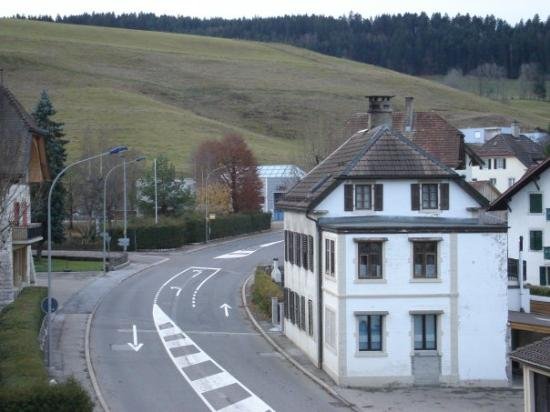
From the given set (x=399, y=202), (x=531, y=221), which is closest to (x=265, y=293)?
(x=399, y=202)

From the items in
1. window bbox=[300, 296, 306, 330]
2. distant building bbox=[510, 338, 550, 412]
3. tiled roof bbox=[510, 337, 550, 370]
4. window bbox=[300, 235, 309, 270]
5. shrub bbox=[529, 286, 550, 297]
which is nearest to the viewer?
tiled roof bbox=[510, 337, 550, 370]

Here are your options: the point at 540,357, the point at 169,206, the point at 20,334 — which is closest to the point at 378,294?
the point at 540,357

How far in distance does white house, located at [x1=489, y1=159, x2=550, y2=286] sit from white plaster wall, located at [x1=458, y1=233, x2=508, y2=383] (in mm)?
21364

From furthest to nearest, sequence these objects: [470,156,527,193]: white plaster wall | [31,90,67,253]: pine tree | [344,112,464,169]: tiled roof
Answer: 1. [470,156,527,193]: white plaster wall
2. [31,90,67,253]: pine tree
3. [344,112,464,169]: tiled roof

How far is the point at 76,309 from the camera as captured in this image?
48.4 metres

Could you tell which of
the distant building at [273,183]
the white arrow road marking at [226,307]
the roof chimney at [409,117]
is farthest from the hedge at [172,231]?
the white arrow road marking at [226,307]

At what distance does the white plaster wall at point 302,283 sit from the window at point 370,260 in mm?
3001

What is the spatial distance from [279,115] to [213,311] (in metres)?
128

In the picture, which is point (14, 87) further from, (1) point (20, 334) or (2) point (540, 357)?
(2) point (540, 357)

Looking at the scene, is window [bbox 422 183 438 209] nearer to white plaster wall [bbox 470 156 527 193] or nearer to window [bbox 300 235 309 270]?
window [bbox 300 235 309 270]

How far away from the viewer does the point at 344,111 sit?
7072 inches

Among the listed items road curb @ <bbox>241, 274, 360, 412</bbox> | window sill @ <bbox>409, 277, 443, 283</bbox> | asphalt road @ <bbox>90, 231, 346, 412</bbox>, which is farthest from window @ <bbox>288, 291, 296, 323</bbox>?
window sill @ <bbox>409, 277, 443, 283</bbox>

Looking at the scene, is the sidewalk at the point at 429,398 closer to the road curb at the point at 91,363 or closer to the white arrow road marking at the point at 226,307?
the road curb at the point at 91,363

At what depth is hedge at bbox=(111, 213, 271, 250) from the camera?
77188 mm
